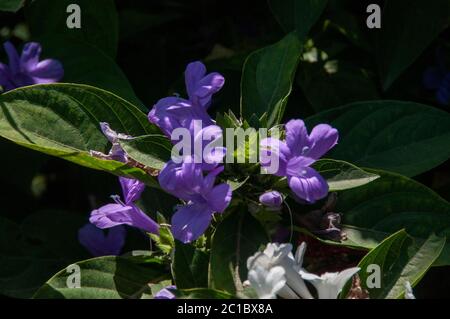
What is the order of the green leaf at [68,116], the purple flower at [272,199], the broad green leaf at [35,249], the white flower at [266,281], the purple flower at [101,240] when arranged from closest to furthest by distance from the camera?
the white flower at [266,281]
the purple flower at [272,199]
the green leaf at [68,116]
the broad green leaf at [35,249]
the purple flower at [101,240]

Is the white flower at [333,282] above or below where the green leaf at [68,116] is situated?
below

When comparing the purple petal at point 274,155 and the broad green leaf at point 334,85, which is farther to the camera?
the broad green leaf at point 334,85

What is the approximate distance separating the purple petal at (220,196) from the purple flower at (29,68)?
70 centimetres

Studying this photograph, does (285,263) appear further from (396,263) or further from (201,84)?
(201,84)

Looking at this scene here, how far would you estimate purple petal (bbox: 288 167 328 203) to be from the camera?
4.56 ft

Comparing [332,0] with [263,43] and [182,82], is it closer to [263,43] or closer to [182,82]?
[263,43]

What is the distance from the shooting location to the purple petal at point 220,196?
1.39 metres

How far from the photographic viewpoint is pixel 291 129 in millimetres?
1405

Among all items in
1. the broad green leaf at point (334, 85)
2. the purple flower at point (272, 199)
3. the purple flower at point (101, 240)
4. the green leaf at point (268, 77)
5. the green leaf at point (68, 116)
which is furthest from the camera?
the broad green leaf at point (334, 85)

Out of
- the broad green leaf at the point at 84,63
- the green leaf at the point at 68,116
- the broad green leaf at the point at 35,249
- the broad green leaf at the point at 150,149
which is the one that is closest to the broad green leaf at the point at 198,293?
the broad green leaf at the point at 150,149

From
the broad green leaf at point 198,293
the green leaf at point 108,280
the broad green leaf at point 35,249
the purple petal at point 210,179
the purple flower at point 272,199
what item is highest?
the purple petal at point 210,179

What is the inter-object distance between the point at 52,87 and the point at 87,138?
0.11 meters

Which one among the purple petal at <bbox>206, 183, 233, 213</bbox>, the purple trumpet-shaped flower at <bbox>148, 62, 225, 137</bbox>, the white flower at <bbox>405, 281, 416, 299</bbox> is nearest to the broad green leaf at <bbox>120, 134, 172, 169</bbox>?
the purple trumpet-shaped flower at <bbox>148, 62, 225, 137</bbox>

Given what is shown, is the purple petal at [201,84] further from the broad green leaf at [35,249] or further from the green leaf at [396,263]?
the broad green leaf at [35,249]
